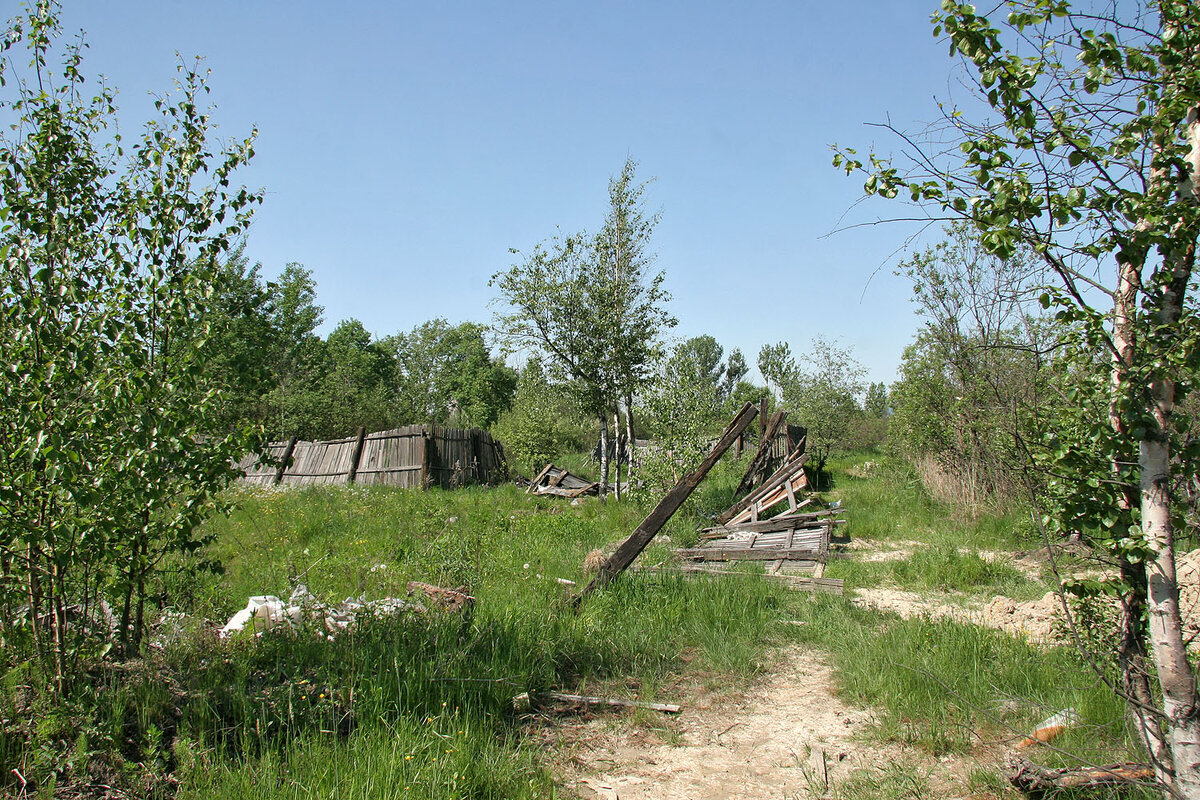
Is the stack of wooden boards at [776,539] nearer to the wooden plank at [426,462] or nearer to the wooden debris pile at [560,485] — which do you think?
the wooden debris pile at [560,485]

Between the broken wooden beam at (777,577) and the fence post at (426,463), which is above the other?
the fence post at (426,463)

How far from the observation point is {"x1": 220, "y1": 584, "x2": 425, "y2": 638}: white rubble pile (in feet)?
16.4

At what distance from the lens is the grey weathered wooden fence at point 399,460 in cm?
1788

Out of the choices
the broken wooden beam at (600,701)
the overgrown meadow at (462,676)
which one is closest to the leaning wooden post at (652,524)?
the overgrown meadow at (462,676)

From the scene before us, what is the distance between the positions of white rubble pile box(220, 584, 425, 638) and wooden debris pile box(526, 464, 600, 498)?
13.3m

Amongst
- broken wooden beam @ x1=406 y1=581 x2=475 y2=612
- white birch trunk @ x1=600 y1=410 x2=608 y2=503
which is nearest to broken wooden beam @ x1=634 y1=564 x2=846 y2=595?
broken wooden beam @ x1=406 y1=581 x2=475 y2=612

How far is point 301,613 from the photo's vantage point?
16.6 ft

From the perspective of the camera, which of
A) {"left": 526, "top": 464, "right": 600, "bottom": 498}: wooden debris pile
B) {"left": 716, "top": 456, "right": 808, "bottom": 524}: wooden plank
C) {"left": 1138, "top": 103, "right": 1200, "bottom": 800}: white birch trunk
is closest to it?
{"left": 1138, "top": 103, "right": 1200, "bottom": 800}: white birch trunk

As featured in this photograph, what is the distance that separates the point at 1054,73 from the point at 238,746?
488 cm

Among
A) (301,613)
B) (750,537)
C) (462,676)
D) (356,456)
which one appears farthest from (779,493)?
(356,456)

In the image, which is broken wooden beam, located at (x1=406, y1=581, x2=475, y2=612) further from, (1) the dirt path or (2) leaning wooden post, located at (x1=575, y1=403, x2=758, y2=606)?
(1) the dirt path

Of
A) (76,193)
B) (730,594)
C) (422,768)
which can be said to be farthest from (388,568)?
(76,193)

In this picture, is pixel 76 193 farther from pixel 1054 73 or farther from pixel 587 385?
pixel 587 385

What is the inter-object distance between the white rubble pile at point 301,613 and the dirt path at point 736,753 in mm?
1794
